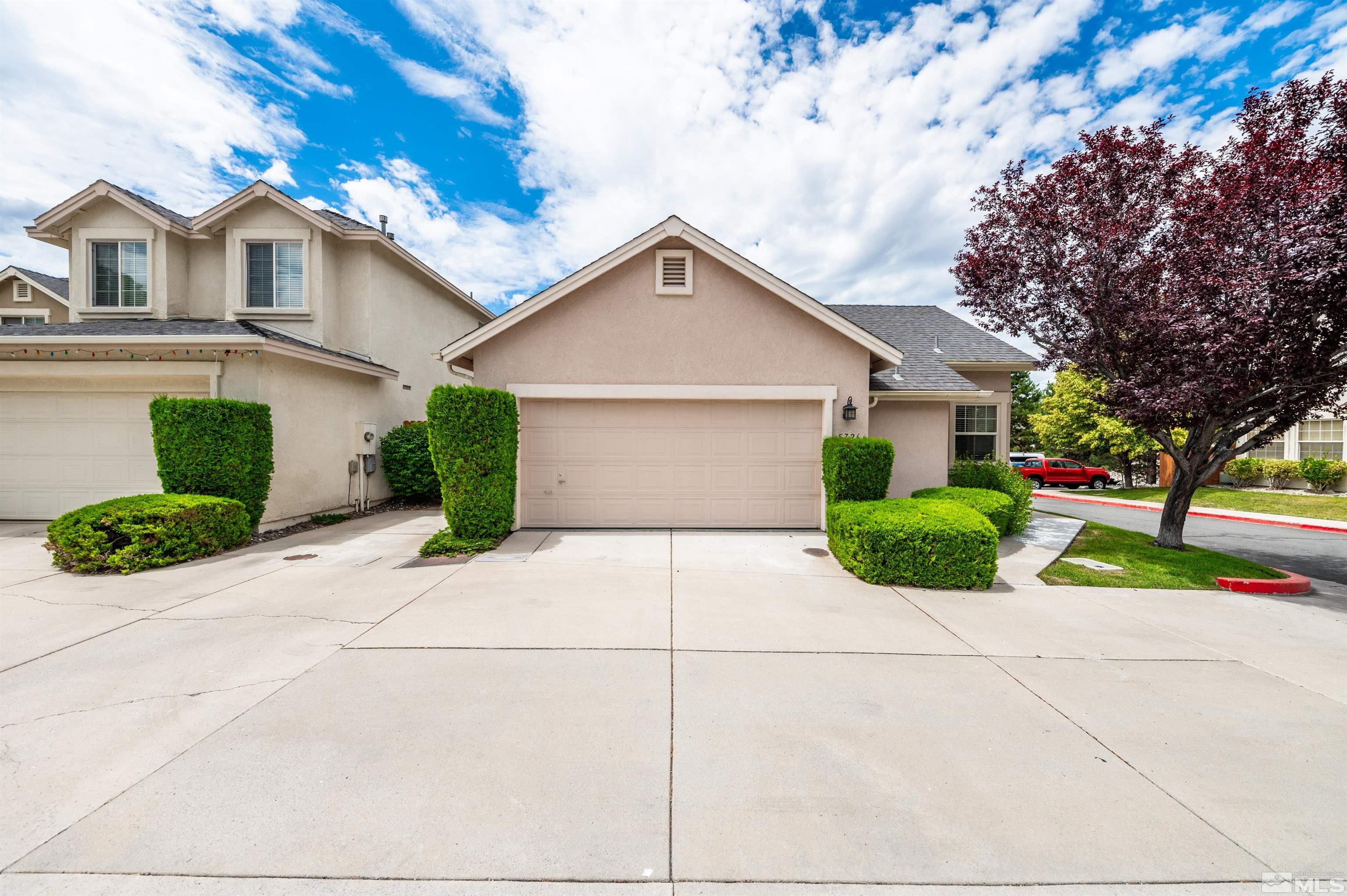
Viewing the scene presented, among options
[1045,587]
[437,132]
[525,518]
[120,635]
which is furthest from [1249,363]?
[437,132]

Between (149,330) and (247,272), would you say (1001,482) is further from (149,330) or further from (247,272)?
(247,272)

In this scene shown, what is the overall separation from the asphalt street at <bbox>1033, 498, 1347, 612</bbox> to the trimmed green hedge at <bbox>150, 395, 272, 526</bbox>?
15.1 meters

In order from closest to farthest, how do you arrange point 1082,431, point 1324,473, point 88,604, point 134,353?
point 88,604, point 134,353, point 1324,473, point 1082,431

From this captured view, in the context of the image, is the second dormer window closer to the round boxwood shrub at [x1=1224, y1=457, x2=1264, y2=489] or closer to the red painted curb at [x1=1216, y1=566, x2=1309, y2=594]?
the red painted curb at [x1=1216, y1=566, x2=1309, y2=594]

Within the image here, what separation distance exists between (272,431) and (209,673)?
6916 mm

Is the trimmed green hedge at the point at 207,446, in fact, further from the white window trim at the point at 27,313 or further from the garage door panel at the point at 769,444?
the white window trim at the point at 27,313

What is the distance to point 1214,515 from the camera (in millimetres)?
15352

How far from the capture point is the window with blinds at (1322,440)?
754 inches

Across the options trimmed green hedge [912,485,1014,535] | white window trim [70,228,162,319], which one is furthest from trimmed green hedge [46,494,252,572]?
trimmed green hedge [912,485,1014,535]

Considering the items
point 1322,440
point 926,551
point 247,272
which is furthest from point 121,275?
point 1322,440

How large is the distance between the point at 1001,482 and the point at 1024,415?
3071cm

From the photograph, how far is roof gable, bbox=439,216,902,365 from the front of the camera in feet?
30.4

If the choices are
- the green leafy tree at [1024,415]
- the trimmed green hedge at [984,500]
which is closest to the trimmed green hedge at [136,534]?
the trimmed green hedge at [984,500]

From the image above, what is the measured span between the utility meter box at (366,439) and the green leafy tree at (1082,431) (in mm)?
25166
